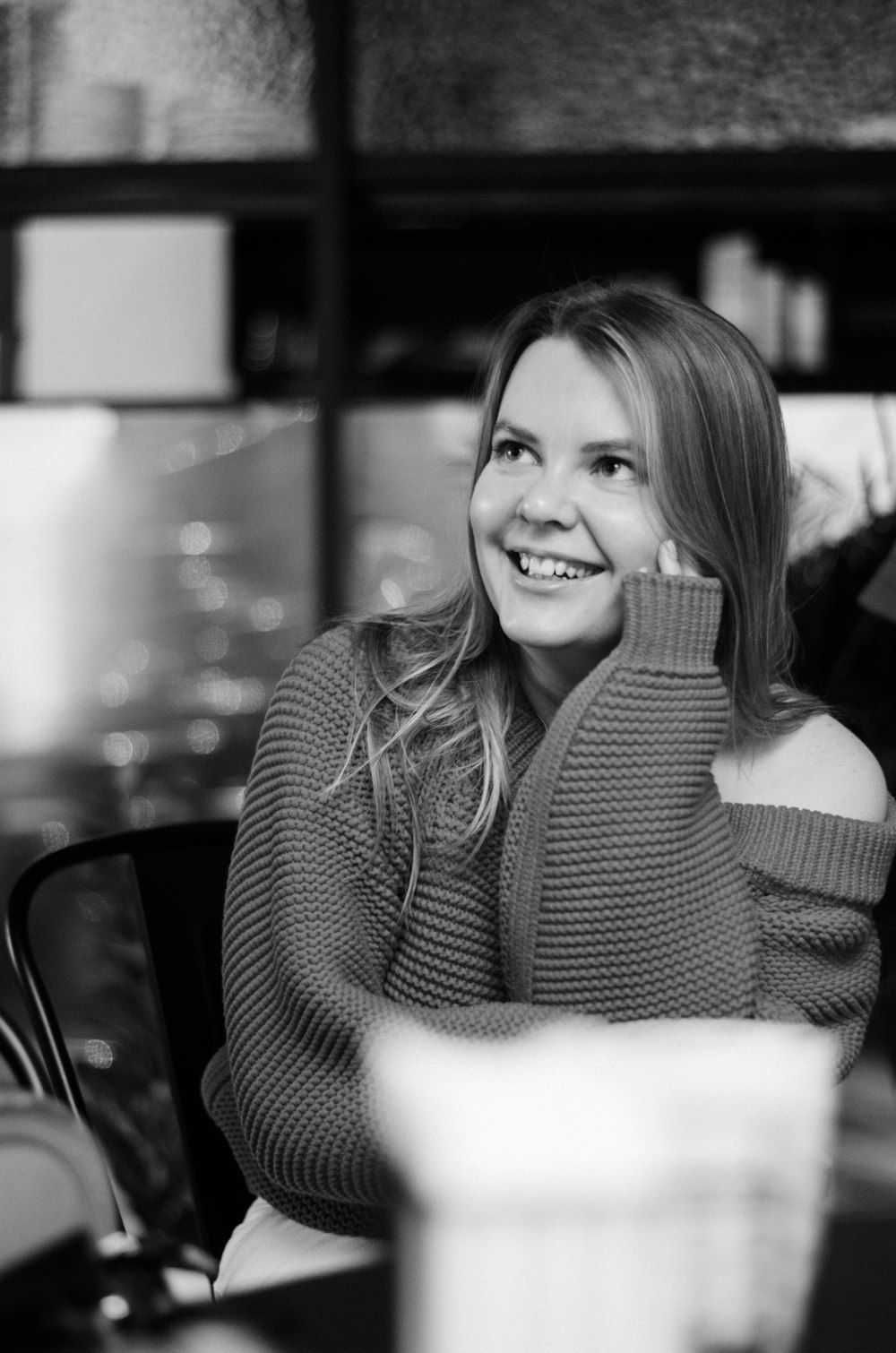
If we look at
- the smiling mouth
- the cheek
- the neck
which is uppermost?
the cheek

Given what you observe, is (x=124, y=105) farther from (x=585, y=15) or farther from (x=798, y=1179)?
(x=798, y=1179)

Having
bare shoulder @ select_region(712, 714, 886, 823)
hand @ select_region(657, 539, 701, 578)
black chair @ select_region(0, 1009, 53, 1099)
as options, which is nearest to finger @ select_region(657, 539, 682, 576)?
hand @ select_region(657, 539, 701, 578)

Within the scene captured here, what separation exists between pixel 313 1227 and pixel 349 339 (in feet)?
6.21

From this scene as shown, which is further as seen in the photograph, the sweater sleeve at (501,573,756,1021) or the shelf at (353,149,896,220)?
the shelf at (353,149,896,220)

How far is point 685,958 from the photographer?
130 cm

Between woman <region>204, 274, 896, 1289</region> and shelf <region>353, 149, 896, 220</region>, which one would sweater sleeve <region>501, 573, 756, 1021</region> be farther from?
shelf <region>353, 149, 896, 220</region>

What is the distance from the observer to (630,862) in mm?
1305

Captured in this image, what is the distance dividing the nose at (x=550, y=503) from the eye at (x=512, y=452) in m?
0.05

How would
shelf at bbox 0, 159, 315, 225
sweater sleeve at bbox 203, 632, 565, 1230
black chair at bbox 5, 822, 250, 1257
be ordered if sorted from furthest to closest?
shelf at bbox 0, 159, 315, 225 < black chair at bbox 5, 822, 250, 1257 < sweater sleeve at bbox 203, 632, 565, 1230

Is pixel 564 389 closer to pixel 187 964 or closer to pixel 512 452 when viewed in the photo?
pixel 512 452

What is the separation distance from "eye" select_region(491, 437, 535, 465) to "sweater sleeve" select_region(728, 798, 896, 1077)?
386 mm

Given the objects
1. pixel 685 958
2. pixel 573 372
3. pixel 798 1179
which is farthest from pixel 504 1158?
pixel 573 372

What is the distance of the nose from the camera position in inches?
54.6

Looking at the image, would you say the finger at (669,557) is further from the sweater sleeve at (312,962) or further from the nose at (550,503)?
the sweater sleeve at (312,962)
